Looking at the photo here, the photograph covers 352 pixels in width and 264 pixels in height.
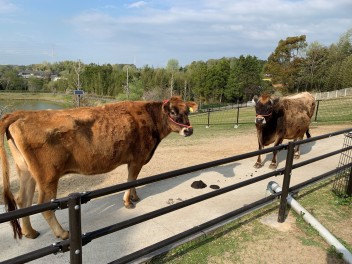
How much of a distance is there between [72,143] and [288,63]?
5601 centimetres

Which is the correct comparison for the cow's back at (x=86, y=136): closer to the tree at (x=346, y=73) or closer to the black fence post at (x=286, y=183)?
the black fence post at (x=286, y=183)

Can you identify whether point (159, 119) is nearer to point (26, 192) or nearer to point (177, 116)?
point (177, 116)

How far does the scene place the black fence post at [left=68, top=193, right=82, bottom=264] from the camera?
1.97 meters

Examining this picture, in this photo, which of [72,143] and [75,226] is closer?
[75,226]

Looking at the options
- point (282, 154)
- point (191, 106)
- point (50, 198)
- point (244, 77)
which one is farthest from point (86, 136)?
point (244, 77)

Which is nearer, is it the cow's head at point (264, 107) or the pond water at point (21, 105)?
the cow's head at point (264, 107)

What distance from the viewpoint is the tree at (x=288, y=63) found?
169 ft

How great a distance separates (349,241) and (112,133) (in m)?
3.51

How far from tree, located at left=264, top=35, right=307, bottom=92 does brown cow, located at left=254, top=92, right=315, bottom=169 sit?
4741 cm

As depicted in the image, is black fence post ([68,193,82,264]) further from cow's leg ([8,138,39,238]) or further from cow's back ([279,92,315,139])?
cow's back ([279,92,315,139])

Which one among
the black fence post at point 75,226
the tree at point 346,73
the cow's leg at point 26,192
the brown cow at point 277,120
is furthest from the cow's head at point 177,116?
the tree at point 346,73

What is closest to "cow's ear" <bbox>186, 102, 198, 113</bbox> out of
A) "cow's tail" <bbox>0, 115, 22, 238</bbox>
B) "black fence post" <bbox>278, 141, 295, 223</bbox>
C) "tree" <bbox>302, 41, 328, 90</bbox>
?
"black fence post" <bbox>278, 141, 295, 223</bbox>

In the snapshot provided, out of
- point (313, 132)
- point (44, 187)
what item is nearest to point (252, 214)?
point (44, 187)

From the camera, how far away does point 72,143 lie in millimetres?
3672
